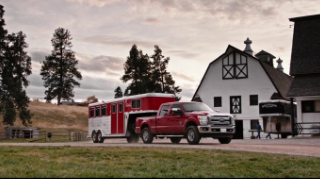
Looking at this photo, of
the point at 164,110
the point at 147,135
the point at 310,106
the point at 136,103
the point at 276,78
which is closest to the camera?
the point at 164,110

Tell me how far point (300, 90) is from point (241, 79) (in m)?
13.2

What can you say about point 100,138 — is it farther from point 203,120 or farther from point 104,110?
point 203,120

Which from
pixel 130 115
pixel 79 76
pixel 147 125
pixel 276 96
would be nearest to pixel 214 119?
pixel 147 125

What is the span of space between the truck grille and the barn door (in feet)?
93.2

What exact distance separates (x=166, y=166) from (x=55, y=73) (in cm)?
8101

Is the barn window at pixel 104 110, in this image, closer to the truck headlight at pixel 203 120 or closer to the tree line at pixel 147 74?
the truck headlight at pixel 203 120

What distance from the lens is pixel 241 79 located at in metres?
50.2

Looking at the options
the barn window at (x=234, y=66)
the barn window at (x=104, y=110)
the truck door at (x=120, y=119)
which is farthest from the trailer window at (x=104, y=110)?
the barn window at (x=234, y=66)

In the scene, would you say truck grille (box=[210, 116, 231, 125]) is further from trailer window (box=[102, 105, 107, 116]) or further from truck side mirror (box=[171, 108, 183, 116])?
trailer window (box=[102, 105, 107, 116])

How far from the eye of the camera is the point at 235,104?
5056cm

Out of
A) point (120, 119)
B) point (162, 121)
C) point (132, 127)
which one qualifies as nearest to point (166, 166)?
point (162, 121)

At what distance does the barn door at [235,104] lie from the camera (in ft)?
165

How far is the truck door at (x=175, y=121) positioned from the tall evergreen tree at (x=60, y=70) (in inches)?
2716

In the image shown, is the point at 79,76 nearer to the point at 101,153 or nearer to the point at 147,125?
the point at 147,125
